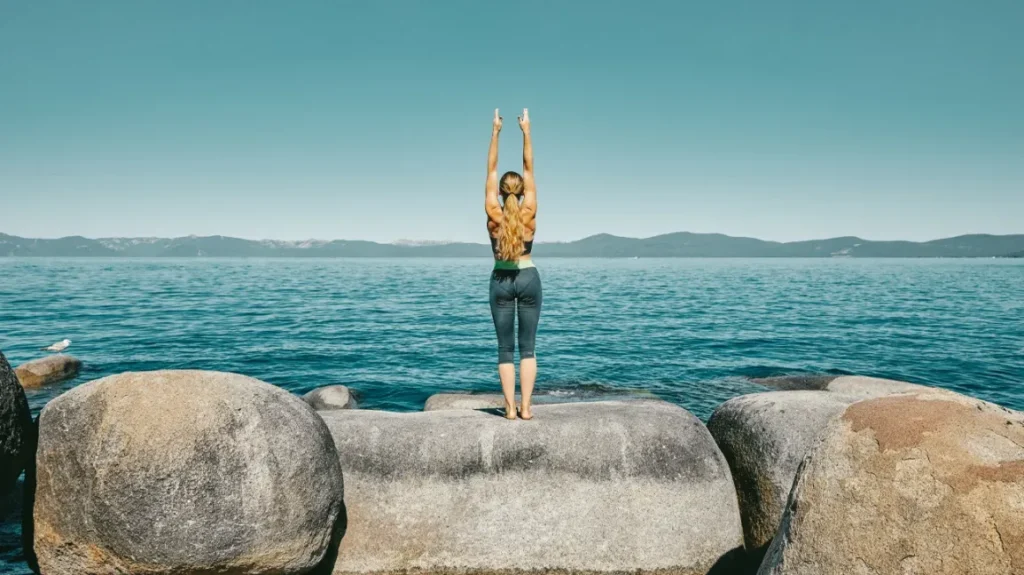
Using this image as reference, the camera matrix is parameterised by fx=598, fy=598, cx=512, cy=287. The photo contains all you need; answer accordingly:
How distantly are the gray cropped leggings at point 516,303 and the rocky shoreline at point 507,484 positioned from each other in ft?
3.08

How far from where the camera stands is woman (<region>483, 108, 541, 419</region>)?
23.3ft

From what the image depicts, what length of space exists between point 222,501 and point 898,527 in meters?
5.27

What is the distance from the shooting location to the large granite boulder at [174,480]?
5262 mm

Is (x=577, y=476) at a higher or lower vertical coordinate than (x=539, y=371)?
higher

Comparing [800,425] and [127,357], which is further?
[127,357]

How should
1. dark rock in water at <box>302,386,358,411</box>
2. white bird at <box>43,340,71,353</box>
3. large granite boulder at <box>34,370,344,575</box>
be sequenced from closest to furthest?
large granite boulder at <box>34,370,344,575</box>, dark rock in water at <box>302,386,358,411</box>, white bird at <box>43,340,71,353</box>

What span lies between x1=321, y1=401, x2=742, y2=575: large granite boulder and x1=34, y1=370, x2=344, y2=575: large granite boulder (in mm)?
979

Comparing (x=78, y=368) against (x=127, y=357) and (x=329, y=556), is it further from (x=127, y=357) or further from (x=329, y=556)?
(x=329, y=556)

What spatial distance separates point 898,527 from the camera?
3.80m

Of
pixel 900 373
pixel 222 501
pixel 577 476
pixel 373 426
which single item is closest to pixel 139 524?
pixel 222 501

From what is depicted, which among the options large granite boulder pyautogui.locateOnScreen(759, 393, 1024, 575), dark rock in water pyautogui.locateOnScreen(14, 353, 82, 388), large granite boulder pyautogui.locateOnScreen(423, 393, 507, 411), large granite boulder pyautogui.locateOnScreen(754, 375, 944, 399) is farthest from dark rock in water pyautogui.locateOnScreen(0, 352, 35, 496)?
dark rock in water pyautogui.locateOnScreen(14, 353, 82, 388)

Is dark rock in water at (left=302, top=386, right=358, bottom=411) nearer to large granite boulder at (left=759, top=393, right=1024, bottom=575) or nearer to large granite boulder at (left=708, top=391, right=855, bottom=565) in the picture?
large granite boulder at (left=708, top=391, right=855, bottom=565)

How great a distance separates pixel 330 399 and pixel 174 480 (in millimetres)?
10193

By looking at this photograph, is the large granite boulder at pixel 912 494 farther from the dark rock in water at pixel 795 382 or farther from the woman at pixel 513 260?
the dark rock in water at pixel 795 382
